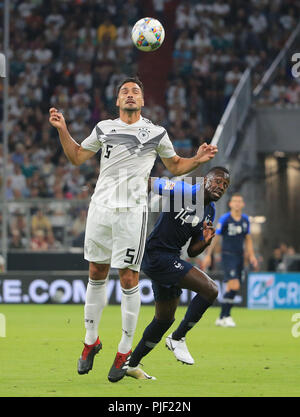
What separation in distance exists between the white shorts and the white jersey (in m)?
0.08

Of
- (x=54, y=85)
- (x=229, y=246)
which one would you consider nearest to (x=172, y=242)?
(x=229, y=246)

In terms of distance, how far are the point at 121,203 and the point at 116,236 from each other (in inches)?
11.3

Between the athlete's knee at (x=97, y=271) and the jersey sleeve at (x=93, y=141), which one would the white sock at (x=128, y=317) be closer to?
the athlete's knee at (x=97, y=271)

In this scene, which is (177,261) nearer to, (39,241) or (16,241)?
(39,241)

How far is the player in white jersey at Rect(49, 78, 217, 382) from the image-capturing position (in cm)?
812

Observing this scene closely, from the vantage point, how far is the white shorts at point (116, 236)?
8.09 metres

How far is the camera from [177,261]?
28.9ft

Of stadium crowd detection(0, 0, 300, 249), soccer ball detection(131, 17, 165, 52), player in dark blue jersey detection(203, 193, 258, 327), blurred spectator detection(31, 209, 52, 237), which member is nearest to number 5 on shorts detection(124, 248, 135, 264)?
soccer ball detection(131, 17, 165, 52)

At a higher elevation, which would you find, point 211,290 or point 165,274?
point 165,274

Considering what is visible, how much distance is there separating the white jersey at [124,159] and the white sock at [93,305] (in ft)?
2.30

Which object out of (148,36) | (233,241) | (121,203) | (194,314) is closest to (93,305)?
(121,203)

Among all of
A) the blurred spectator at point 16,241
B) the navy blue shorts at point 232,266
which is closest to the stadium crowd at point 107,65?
the blurred spectator at point 16,241

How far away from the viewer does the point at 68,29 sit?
87.5ft

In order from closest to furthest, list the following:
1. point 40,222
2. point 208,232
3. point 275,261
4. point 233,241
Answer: point 208,232 → point 233,241 → point 40,222 → point 275,261
